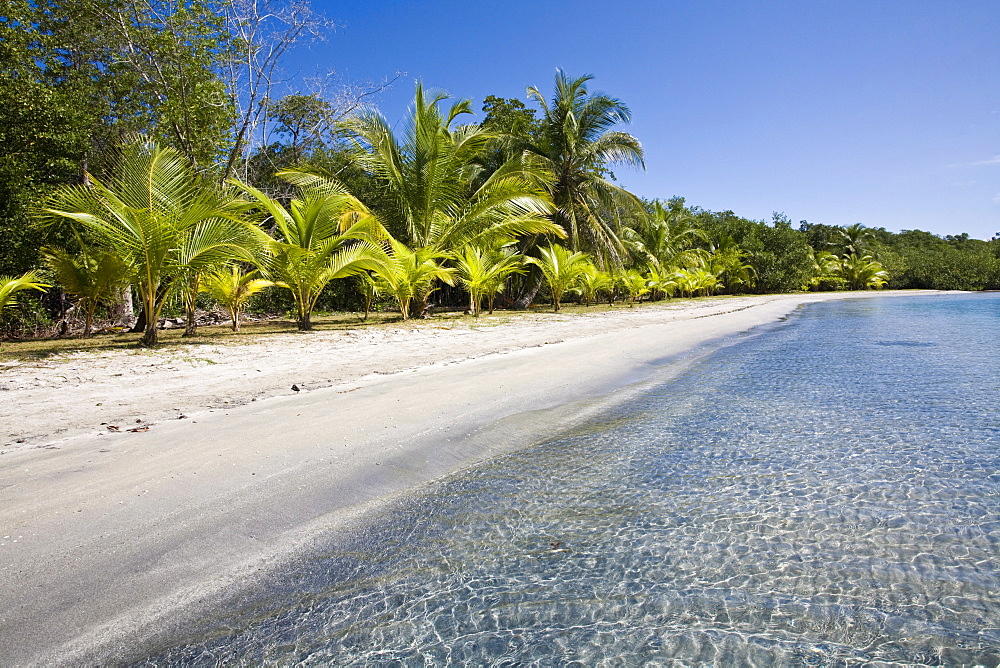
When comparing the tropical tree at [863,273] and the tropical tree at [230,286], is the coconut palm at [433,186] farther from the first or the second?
the tropical tree at [863,273]

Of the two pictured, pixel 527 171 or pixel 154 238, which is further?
pixel 527 171

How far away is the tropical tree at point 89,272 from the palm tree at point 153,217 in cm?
39

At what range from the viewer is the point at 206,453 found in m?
3.47

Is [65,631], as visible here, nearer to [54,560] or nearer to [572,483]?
[54,560]

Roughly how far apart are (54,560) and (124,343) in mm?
6173

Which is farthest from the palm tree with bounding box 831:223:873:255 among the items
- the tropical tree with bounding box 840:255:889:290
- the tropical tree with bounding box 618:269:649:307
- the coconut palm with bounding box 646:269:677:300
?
the tropical tree with bounding box 618:269:649:307

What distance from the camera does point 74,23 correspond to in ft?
36.1

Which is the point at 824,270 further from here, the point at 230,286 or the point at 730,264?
the point at 230,286

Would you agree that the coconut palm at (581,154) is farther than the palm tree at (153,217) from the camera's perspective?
Yes

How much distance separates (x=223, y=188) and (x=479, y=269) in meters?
6.11

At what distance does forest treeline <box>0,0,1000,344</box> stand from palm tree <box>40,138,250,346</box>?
0.09 ft

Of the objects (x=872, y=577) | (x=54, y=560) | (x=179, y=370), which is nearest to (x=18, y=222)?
(x=179, y=370)

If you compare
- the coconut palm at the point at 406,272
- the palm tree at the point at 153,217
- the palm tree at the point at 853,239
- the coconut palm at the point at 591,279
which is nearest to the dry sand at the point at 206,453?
the palm tree at the point at 153,217

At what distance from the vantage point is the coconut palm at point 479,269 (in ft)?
43.1
